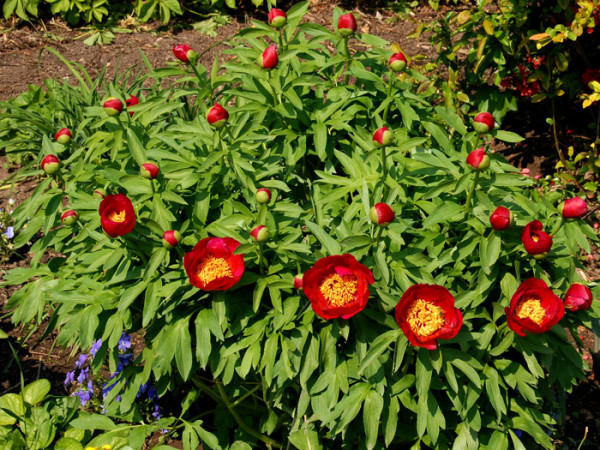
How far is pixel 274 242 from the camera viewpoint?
2.04 m

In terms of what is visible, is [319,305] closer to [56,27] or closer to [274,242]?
[274,242]

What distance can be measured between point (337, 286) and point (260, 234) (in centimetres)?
28

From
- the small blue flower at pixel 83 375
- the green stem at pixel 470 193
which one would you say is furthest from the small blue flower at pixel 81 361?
the green stem at pixel 470 193

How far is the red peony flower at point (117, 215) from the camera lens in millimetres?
1844

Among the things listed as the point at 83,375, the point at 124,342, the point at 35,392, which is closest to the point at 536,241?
the point at 124,342

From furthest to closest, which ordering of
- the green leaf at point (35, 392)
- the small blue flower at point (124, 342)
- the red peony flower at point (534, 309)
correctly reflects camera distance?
the small blue flower at point (124, 342), the green leaf at point (35, 392), the red peony flower at point (534, 309)

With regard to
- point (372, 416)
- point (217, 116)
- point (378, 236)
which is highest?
point (217, 116)

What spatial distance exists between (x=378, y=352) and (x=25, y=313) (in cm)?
136

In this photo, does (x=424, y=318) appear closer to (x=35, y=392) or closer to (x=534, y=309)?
(x=534, y=309)

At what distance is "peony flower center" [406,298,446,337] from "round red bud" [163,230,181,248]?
76cm

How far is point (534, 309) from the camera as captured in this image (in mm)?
1793

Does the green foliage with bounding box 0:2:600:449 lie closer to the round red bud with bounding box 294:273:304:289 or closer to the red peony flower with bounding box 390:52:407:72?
the round red bud with bounding box 294:273:304:289

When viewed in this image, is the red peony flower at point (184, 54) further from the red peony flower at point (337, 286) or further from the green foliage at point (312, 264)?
the red peony flower at point (337, 286)

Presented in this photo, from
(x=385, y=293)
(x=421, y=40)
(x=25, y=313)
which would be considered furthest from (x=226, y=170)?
(x=421, y=40)
